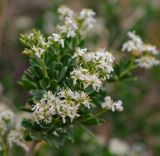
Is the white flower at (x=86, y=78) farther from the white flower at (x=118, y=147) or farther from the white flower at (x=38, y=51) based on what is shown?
the white flower at (x=118, y=147)

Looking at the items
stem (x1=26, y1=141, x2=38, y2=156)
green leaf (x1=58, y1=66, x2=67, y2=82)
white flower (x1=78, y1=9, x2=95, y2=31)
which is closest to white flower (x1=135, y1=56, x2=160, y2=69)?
white flower (x1=78, y1=9, x2=95, y2=31)

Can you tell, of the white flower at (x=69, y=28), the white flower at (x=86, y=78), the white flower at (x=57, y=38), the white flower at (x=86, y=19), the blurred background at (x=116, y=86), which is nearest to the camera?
the white flower at (x=86, y=78)

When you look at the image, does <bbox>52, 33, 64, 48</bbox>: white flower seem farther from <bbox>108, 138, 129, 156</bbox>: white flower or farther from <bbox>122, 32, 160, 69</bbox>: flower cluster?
<bbox>108, 138, 129, 156</bbox>: white flower

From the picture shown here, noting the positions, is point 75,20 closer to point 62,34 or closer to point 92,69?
point 62,34

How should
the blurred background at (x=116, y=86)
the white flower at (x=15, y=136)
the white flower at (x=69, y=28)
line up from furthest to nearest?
the blurred background at (x=116, y=86)
the white flower at (x=15, y=136)
the white flower at (x=69, y=28)

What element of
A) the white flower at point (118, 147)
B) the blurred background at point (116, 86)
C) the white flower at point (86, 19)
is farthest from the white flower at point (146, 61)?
the white flower at point (118, 147)

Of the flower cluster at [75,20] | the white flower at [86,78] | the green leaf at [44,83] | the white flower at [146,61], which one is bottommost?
the white flower at [86,78]

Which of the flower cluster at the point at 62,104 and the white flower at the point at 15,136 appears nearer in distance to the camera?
the flower cluster at the point at 62,104

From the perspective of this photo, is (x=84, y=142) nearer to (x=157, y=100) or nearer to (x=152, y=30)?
(x=157, y=100)
